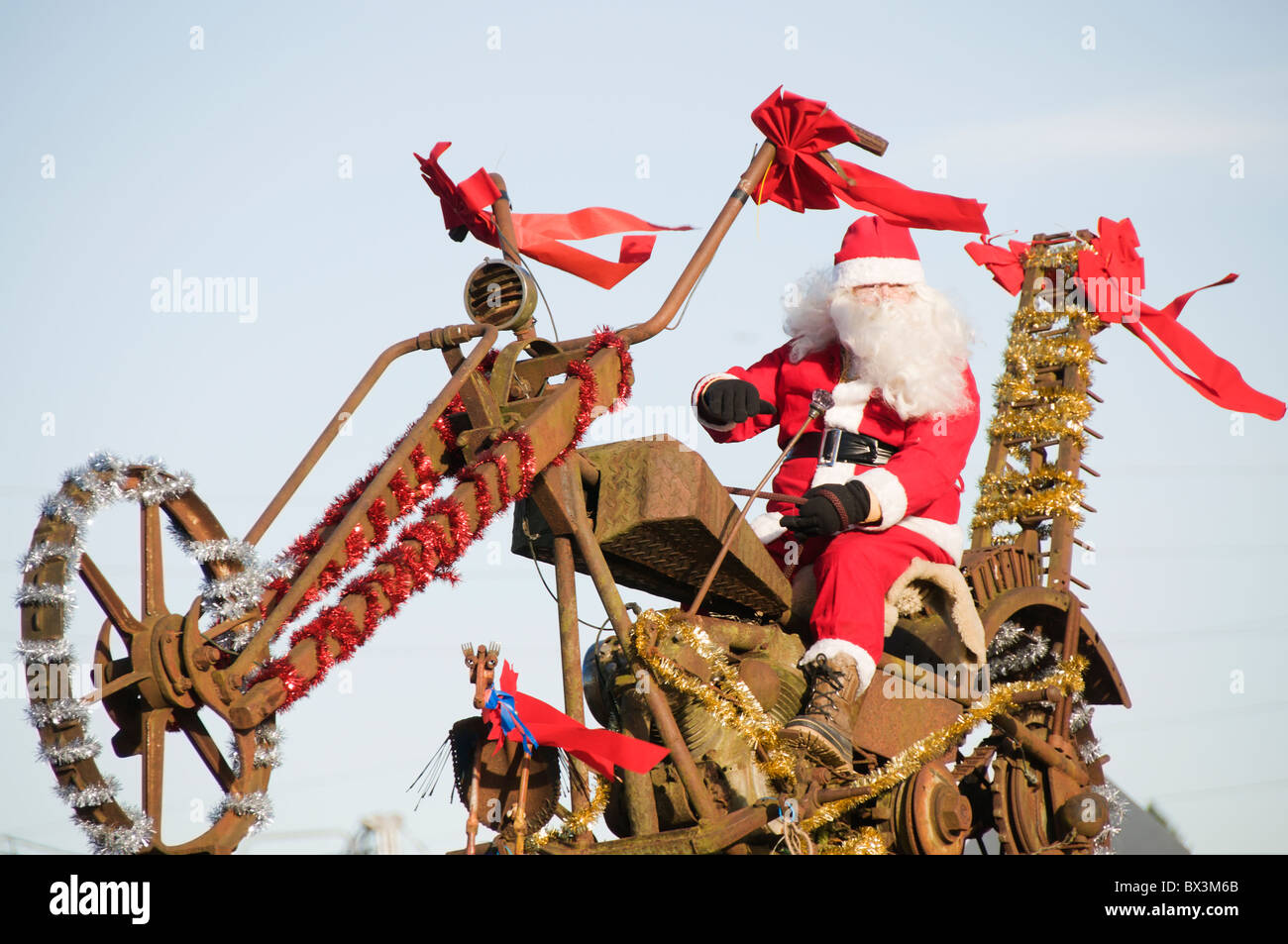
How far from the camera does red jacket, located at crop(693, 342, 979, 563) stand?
5668 mm

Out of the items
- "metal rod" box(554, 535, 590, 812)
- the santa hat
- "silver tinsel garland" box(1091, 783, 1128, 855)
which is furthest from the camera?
"silver tinsel garland" box(1091, 783, 1128, 855)

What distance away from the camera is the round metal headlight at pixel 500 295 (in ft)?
16.5

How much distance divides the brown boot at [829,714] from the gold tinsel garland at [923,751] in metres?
0.11

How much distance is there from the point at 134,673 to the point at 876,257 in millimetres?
→ 3366

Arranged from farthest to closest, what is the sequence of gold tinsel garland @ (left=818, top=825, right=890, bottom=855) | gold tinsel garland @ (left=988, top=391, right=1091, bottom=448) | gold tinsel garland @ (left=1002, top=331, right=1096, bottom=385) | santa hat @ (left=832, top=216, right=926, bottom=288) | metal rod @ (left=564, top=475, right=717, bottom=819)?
1. gold tinsel garland @ (left=1002, top=331, right=1096, bottom=385)
2. gold tinsel garland @ (left=988, top=391, right=1091, bottom=448)
3. santa hat @ (left=832, top=216, right=926, bottom=288)
4. gold tinsel garland @ (left=818, top=825, right=890, bottom=855)
5. metal rod @ (left=564, top=475, right=717, bottom=819)

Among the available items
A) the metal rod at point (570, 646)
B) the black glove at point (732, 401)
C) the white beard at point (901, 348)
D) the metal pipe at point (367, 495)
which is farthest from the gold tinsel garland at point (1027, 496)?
the metal pipe at point (367, 495)

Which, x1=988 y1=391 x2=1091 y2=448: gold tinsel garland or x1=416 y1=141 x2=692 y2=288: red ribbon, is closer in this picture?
x1=416 y1=141 x2=692 y2=288: red ribbon

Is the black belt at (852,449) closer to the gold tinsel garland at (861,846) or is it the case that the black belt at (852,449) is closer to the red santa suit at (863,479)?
the red santa suit at (863,479)

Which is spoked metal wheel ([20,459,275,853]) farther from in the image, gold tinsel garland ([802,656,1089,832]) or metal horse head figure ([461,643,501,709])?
gold tinsel garland ([802,656,1089,832])

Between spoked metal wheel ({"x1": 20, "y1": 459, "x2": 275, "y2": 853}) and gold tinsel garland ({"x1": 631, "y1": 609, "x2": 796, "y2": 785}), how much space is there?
4.55 feet

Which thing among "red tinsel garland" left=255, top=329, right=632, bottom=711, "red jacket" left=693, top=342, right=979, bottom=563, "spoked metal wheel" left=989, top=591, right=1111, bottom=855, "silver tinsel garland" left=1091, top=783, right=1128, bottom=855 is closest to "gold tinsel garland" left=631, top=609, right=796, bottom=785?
"red tinsel garland" left=255, top=329, right=632, bottom=711

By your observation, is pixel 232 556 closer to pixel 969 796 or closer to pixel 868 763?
pixel 868 763
